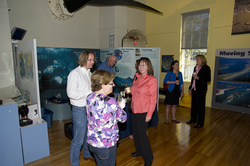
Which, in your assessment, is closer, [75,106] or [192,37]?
[75,106]

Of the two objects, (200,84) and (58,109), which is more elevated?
(200,84)

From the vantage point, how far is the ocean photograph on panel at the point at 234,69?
5.35 metres

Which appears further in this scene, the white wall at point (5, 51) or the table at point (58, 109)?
the table at point (58, 109)

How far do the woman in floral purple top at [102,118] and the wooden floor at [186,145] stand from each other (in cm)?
130

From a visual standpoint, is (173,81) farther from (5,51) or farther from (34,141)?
(5,51)

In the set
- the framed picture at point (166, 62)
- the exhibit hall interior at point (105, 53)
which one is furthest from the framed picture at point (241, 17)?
the framed picture at point (166, 62)

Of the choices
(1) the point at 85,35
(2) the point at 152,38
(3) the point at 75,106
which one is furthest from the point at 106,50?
(3) the point at 75,106

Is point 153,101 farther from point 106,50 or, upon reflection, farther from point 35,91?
point 106,50

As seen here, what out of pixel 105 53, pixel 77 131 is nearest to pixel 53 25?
pixel 105 53

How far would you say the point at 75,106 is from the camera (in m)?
2.23

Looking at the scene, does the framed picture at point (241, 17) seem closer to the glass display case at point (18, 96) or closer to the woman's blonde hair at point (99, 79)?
the woman's blonde hair at point (99, 79)

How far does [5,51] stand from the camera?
3.28 m

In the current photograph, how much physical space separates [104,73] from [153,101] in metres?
1.04

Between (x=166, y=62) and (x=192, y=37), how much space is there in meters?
1.48
